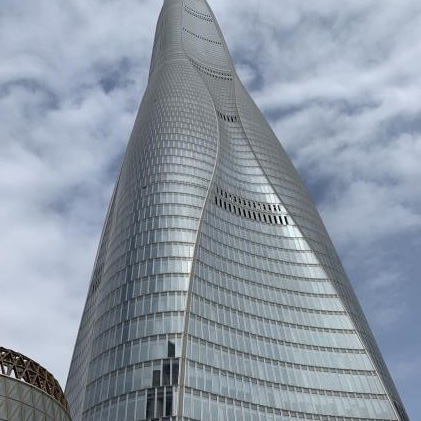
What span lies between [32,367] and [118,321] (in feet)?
83.7

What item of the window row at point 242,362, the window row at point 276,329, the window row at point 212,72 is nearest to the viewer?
the window row at point 242,362

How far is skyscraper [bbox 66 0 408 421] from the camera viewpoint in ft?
206

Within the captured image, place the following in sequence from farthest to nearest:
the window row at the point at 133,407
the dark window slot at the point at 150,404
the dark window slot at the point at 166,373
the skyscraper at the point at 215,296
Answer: the skyscraper at the point at 215,296
the dark window slot at the point at 166,373
the window row at the point at 133,407
the dark window slot at the point at 150,404

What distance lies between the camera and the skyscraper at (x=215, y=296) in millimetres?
62938

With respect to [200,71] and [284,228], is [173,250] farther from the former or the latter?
[200,71]

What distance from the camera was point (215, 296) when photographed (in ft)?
244

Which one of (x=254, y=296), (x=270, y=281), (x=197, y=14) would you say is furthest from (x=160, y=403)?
(x=197, y=14)

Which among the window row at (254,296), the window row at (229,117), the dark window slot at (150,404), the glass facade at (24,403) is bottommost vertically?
the glass facade at (24,403)

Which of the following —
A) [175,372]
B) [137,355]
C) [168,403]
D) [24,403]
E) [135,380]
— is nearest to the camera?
[24,403]

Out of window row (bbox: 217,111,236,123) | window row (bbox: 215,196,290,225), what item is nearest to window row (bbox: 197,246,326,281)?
window row (bbox: 215,196,290,225)

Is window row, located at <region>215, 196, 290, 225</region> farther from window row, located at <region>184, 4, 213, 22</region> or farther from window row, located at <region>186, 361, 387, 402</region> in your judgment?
window row, located at <region>184, 4, 213, 22</region>

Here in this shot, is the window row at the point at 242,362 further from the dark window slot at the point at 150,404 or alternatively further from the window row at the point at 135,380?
the dark window slot at the point at 150,404

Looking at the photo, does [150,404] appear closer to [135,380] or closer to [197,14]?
[135,380]

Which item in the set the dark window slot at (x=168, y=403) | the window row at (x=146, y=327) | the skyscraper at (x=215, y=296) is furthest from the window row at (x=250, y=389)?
the window row at (x=146, y=327)
